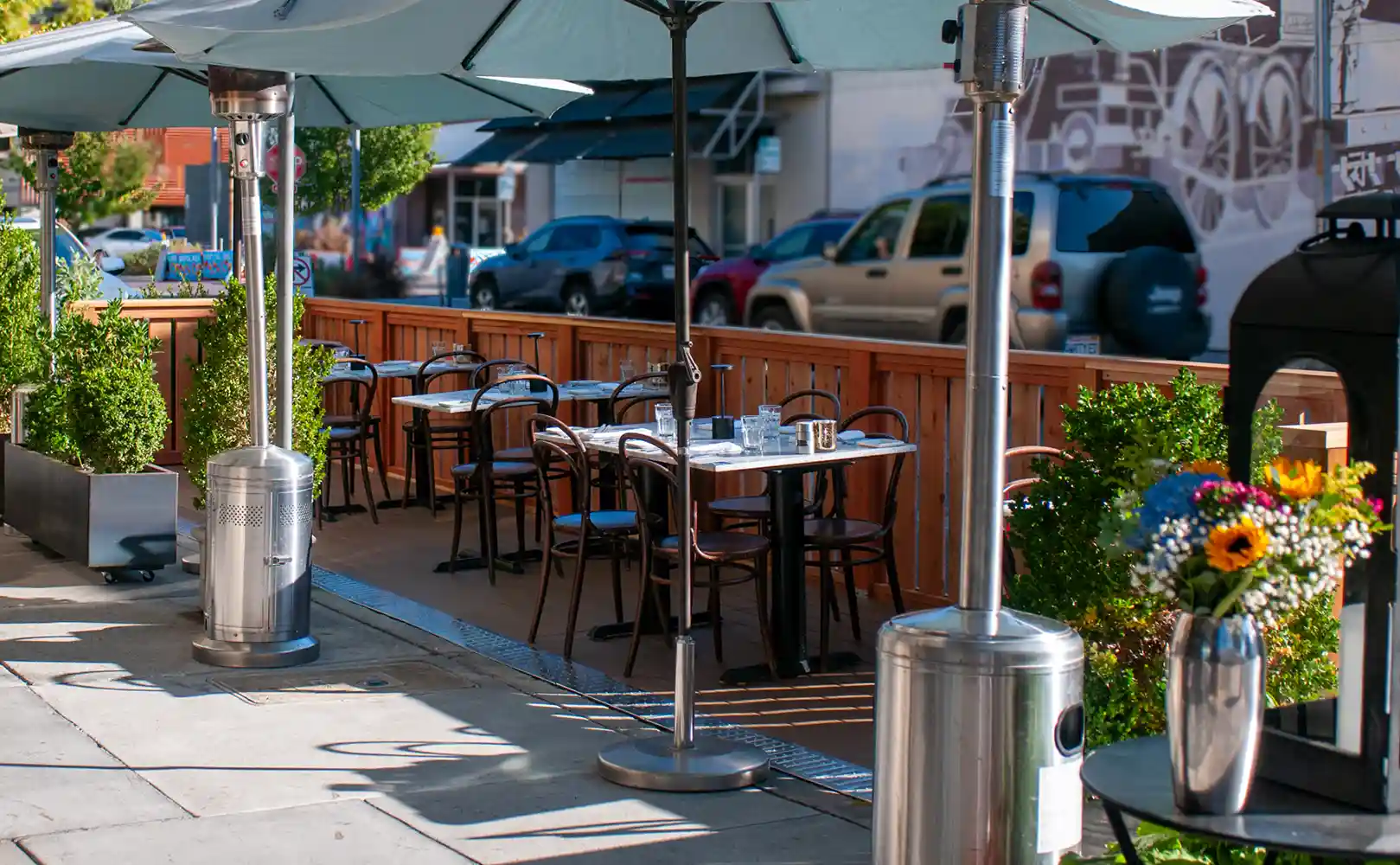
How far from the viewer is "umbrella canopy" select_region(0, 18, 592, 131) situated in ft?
31.1

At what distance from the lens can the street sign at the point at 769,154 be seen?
31578 mm

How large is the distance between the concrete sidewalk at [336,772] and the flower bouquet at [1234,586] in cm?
179

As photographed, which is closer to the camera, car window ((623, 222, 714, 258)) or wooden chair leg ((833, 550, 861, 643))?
wooden chair leg ((833, 550, 861, 643))

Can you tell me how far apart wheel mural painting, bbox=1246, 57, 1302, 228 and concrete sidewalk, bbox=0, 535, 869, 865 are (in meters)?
15.9

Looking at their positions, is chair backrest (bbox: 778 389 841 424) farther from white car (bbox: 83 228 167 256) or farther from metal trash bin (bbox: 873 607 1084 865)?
white car (bbox: 83 228 167 256)

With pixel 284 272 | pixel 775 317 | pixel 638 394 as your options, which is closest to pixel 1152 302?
pixel 775 317

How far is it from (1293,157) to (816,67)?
1463 centimetres

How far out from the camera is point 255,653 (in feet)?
23.5

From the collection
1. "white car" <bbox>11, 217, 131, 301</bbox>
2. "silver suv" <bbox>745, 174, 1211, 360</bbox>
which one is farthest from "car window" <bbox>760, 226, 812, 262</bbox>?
"white car" <bbox>11, 217, 131, 301</bbox>

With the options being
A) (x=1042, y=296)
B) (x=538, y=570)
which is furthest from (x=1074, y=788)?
(x=1042, y=296)

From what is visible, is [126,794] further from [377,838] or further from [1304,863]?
[1304,863]

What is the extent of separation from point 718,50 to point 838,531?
218 cm

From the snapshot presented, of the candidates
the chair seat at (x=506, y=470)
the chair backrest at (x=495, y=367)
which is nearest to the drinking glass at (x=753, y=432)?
the chair seat at (x=506, y=470)

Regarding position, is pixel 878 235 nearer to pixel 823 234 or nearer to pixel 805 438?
pixel 823 234
